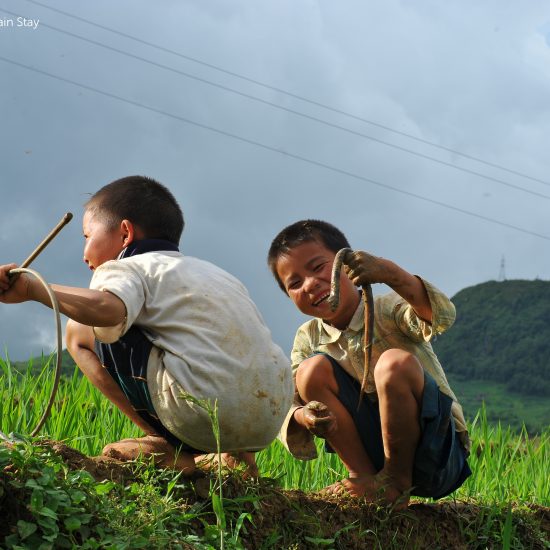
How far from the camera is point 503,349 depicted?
70.7 metres

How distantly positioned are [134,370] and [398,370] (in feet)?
3.50

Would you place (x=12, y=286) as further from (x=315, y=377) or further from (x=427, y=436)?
(x=427, y=436)

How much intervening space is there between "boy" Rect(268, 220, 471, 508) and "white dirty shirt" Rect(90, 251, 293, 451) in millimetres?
537

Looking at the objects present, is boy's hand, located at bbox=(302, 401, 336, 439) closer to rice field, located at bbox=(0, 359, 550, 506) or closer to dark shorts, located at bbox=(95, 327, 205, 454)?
rice field, located at bbox=(0, 359, 550, 506)

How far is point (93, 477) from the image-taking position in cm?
299

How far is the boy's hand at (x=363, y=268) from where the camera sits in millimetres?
3525

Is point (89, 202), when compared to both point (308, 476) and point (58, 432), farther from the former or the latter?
point (308, 476)

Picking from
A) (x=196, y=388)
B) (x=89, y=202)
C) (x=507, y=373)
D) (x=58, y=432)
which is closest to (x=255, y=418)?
(x=196, y=388)

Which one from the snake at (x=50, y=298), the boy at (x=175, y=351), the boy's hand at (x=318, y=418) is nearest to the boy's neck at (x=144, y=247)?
the boy at (x=175, y=351)

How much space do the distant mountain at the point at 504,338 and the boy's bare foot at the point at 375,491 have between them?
63280mm

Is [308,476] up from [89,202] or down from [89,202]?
down

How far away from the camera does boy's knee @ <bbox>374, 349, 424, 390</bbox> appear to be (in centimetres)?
362

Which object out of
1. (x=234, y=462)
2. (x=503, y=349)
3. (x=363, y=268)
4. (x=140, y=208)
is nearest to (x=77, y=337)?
(x=140, y=208)

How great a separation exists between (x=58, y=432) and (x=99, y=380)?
3.71ft
